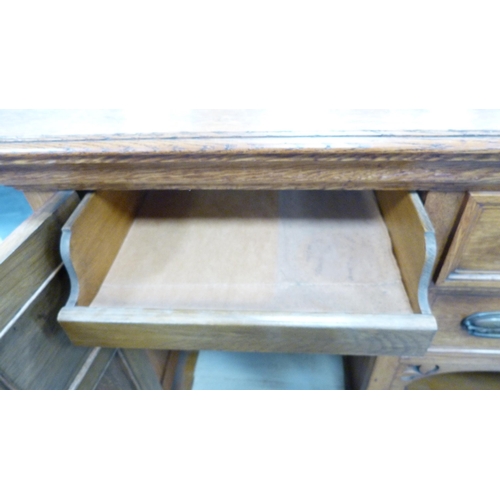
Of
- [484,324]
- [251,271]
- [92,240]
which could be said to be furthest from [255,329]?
[484,324]

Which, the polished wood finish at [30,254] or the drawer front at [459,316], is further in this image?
the drawer front at [459,316]

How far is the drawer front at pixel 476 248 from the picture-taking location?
357 mm

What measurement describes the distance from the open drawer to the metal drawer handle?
0.13m

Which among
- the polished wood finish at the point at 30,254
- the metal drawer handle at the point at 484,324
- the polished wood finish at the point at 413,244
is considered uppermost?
the polished wood finish at the point at 30,254

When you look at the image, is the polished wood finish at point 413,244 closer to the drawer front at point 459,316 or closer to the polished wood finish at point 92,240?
the drawer front at point 459,316

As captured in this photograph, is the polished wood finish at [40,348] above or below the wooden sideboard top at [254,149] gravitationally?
below

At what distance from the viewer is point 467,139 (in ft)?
0.99

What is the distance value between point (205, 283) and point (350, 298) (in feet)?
0.62

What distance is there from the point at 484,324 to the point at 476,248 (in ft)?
0.46

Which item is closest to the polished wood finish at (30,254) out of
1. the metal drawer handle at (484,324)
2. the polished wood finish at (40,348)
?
the polished wood finish at (40,348)

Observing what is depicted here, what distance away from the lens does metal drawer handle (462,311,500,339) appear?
45 centimetres

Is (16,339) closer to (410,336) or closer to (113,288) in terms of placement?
(113,288)

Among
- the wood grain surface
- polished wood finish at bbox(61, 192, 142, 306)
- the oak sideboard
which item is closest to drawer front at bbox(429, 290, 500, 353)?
the oak sideboard

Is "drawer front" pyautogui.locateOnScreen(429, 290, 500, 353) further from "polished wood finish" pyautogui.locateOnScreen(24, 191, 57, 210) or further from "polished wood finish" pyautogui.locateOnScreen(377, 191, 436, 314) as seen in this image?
"polished wood finish" pyautogui.locateOnScreen(24, 191, 57, 210)
